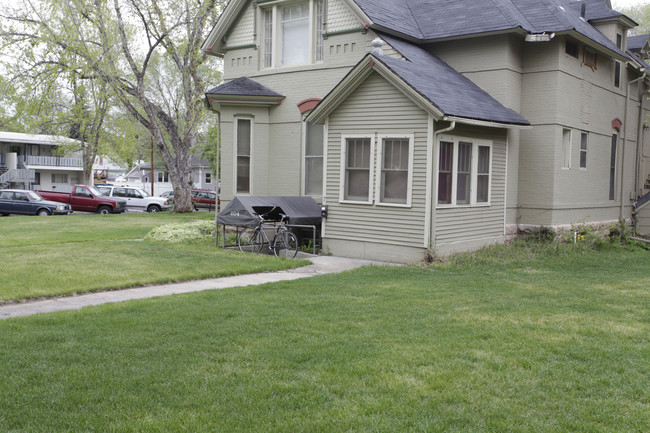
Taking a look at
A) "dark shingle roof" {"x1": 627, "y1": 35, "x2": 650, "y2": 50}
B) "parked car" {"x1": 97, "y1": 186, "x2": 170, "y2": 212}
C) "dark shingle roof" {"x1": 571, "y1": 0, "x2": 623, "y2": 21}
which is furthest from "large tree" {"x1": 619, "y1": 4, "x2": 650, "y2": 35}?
"parked car" {"x1": 97, "y1": 186, "x2": 170, "y2": 212}

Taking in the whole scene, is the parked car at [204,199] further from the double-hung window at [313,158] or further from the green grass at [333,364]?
the green grass at [333,364]

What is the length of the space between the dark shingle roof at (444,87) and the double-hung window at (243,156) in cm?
486

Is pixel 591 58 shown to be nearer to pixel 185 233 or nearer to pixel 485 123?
pixel 485 123

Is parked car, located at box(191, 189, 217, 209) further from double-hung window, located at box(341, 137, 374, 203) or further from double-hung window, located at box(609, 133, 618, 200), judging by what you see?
double-hung window, located at box(341, 137, 374, 203)

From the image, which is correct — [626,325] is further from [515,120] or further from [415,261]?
[515,120]

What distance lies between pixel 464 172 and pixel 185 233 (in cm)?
827

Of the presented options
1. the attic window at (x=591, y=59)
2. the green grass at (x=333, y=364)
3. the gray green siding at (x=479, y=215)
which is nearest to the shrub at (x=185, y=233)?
the gray green siding at (x=479, y=215)

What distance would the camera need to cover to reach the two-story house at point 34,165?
54.7m

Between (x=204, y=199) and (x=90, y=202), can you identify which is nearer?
(x=90, y=202)

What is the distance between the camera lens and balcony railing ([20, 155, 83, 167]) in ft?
188

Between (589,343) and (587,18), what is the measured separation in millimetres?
17494

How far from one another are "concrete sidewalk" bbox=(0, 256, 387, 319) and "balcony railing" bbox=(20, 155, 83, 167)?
164ft

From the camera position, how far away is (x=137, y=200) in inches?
1487

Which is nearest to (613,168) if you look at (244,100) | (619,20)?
(619,20)
